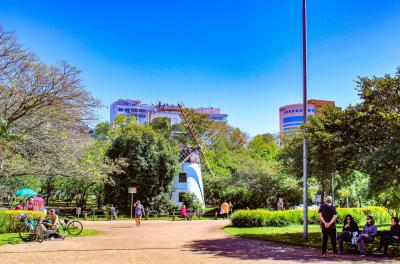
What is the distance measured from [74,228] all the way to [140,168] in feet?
61.7

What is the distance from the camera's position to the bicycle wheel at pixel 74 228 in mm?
19006

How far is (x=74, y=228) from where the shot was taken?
1925cm

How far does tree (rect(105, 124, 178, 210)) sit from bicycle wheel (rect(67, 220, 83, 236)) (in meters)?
18.2

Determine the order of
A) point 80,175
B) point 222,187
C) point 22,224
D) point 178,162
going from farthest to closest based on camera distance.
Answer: point 222,187 < point 178,162 < point 80,175 < point 22,224

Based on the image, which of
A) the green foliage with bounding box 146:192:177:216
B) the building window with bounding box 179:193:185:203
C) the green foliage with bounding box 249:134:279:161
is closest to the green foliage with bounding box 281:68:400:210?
the green foliage with bounding box 146:192:177:216

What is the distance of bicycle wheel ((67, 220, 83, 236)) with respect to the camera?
1901cm

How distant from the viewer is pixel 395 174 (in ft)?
44.0

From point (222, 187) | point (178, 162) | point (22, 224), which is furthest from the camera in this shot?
point (222, 187)

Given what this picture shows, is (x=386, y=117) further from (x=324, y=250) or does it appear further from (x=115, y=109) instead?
(x=115, y=109)

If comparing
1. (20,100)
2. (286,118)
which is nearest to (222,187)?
(20,100)

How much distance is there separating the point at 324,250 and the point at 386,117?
441cm

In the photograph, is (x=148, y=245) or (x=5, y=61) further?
(x=5, y=61)

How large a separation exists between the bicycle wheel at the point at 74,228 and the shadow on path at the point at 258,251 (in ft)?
19.3

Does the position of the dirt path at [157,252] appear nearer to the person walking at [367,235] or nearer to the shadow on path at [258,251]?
the shadow on path at [258,251]
